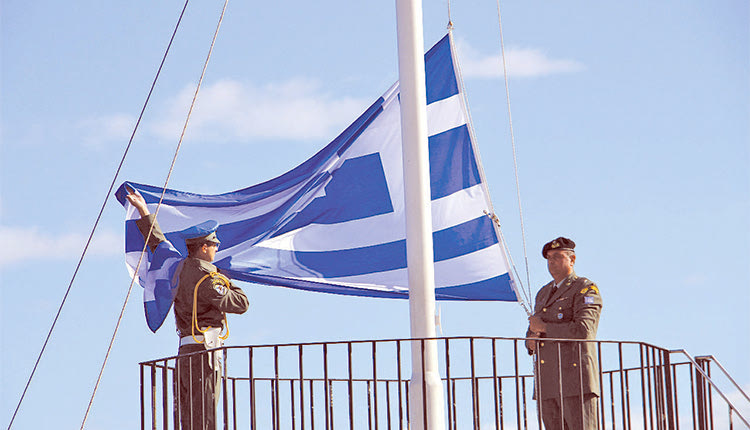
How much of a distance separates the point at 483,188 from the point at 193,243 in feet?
11.5

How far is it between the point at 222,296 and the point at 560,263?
274cm

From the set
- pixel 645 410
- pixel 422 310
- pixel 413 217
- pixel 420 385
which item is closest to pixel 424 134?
pixel 413 217

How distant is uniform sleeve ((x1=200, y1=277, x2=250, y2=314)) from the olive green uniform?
236 centimetres

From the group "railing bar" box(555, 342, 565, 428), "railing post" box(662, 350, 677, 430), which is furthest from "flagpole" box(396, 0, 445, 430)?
"railing post" box(662, 350, 677, 430)

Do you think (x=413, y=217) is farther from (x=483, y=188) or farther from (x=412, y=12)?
(x=483, y=188)

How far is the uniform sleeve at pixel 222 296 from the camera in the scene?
30.5ft

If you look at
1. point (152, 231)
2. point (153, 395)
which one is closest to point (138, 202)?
point (152, 231)

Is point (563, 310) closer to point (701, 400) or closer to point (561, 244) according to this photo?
point (561, 244)

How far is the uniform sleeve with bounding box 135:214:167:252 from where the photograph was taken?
10.5 metres

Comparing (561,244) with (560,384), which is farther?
(561,244)

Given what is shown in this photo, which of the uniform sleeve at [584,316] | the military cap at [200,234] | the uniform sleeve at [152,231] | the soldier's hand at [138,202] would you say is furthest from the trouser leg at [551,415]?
the soldier's hand at [138,202]

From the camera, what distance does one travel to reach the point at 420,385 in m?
8.80

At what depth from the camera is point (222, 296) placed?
9289 millimetres

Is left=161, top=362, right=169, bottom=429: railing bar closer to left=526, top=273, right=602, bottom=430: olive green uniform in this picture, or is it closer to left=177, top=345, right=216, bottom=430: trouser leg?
left=177, top=345, right=216, bottom=430: trouser leg
